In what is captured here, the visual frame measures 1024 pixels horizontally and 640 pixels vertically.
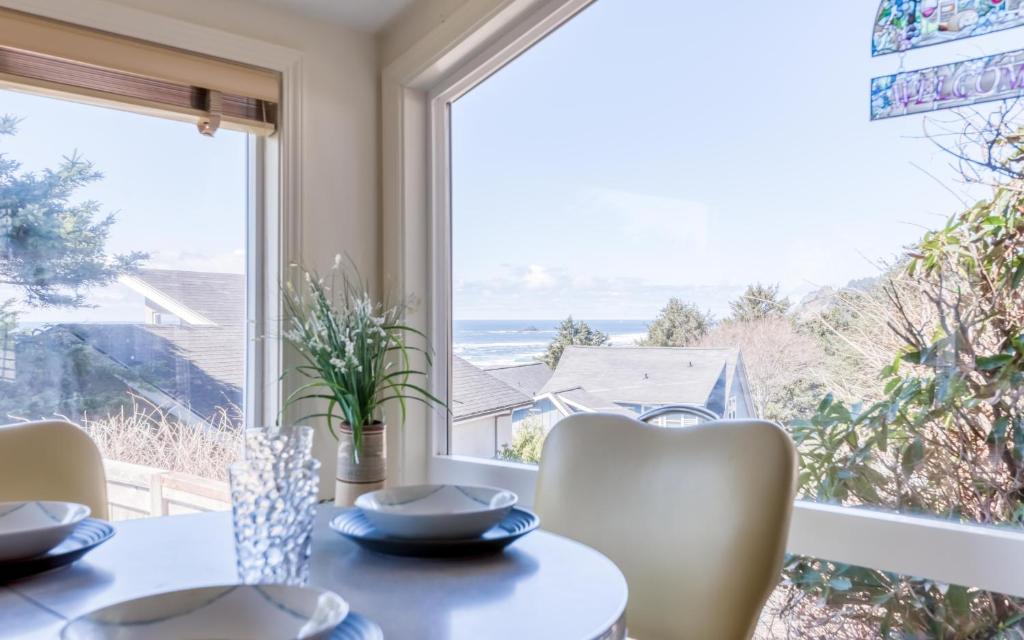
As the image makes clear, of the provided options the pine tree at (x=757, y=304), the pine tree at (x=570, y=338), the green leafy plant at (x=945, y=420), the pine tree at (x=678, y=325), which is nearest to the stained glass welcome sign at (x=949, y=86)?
the green leafy plant at (x=945, y=420)

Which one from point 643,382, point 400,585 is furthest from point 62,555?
point 643,382

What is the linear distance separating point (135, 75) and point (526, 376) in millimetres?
1482

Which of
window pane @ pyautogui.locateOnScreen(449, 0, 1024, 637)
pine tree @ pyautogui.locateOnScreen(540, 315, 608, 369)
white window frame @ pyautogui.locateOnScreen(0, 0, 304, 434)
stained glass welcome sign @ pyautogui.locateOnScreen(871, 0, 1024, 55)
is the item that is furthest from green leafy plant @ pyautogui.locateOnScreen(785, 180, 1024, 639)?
white window frame @ pyautogui.locateOnScreen(0, 0, 304, 434)

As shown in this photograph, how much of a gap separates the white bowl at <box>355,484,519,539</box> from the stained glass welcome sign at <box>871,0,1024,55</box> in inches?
45.2

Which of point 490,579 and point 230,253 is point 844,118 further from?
point 230,253

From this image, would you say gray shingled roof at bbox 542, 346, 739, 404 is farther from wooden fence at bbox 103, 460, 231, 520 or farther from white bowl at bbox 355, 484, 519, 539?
wooden fence at bbox 103, 460, 231, 520

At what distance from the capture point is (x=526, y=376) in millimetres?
2326

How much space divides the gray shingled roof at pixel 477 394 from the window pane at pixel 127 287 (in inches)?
28.8

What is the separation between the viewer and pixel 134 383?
2.35m

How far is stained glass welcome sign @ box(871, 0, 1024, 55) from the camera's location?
1.35 m

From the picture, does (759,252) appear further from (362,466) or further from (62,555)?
(62,555)

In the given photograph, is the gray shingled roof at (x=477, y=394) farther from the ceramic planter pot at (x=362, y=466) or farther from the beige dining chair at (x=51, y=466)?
the beige dining chair at (x=51, y=466)

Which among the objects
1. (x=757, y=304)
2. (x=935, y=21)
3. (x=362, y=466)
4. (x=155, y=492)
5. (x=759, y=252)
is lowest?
(x=155, y=492)

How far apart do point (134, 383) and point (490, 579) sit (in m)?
1.81
